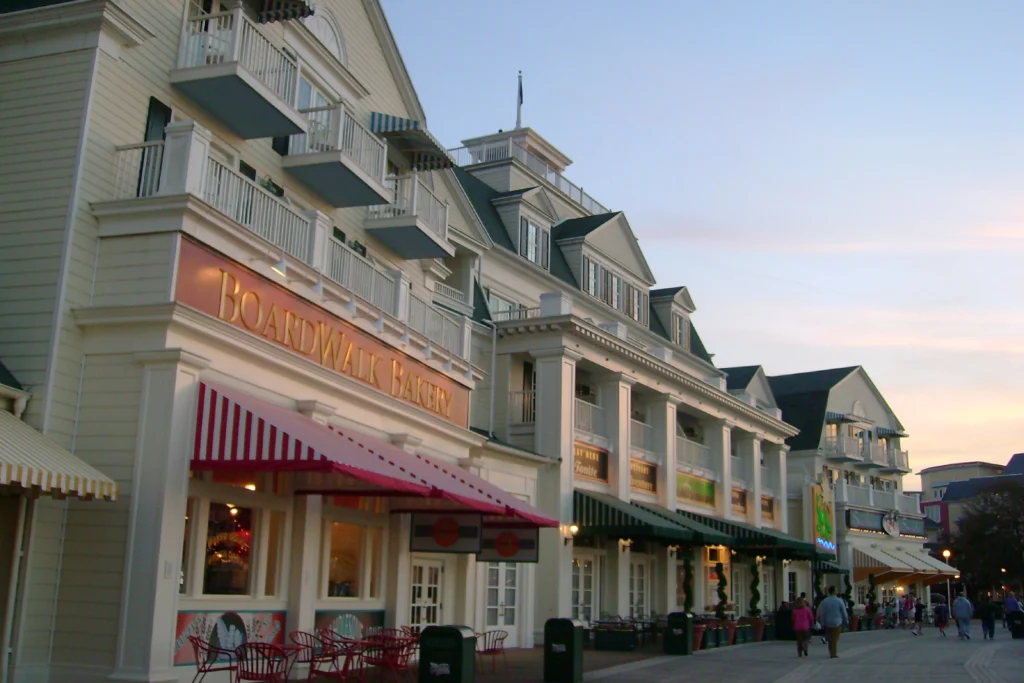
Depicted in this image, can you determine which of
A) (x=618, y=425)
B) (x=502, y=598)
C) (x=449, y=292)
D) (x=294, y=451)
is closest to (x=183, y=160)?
(x=294, y=451)

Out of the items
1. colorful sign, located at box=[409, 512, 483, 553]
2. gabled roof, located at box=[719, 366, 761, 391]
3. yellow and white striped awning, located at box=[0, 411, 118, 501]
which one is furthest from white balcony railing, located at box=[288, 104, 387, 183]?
gabled roof, located at box=[719, 366, 761, 391]

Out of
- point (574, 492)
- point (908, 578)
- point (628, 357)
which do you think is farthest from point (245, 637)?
point (908, 578)

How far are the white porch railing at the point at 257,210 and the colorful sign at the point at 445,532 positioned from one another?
6.05 meters

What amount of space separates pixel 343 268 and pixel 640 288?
2170 cm

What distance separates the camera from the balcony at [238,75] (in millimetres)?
14477

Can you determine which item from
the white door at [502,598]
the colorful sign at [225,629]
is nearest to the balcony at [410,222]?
the white door at [502,598]

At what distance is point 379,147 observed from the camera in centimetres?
1875

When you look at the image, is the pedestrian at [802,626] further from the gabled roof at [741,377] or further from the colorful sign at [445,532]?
the gabled roof at [741,377]

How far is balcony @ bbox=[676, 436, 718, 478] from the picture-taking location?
34344 millimetres

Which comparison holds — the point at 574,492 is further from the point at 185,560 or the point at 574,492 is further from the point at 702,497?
the point at 185,560

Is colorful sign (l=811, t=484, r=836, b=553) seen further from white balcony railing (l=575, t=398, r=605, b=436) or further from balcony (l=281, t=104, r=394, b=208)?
balcony (l=281, t=104, r=394, b=208)

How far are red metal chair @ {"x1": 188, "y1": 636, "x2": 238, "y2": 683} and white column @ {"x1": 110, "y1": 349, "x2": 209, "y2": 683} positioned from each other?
475 millimetres

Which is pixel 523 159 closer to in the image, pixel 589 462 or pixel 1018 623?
pixel 589 462

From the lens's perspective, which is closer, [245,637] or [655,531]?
[245,637]
